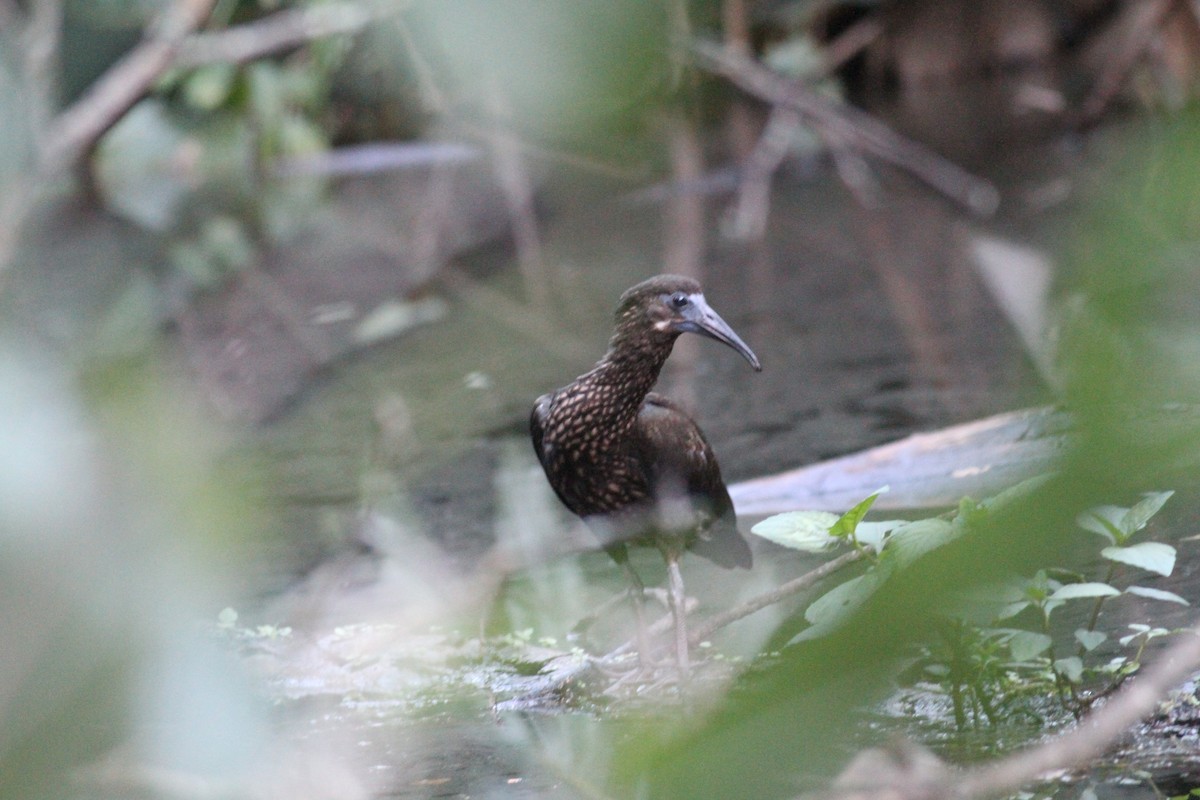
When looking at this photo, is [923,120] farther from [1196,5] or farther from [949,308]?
[1196,5]

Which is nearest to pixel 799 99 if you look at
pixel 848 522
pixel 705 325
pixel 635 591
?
pixel 848 522

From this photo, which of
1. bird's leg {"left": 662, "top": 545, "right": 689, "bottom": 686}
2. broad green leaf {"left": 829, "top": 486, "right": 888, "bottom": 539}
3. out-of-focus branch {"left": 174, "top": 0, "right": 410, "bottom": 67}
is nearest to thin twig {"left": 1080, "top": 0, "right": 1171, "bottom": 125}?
bird's leg {"left": 662, "top": 545, "right": 689, "bottom": 686}

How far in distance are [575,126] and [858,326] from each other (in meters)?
6.11

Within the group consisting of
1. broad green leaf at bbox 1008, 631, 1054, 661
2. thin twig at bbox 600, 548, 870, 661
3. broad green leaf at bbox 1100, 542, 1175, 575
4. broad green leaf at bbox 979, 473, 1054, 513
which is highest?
broad green leaf at bbox 979, 473, 1054, 513

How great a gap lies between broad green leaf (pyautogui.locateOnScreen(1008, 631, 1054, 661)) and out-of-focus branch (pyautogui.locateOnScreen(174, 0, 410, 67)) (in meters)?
1.96

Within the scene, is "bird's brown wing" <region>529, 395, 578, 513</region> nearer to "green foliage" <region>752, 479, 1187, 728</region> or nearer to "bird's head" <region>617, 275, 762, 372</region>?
"bird's head" <region>617, 275, 762, 372</region>

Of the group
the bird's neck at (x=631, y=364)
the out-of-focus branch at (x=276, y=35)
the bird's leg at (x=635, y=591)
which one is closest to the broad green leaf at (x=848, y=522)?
the bird's leg at (x=635, y=591)

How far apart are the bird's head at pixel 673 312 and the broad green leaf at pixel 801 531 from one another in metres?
0.81

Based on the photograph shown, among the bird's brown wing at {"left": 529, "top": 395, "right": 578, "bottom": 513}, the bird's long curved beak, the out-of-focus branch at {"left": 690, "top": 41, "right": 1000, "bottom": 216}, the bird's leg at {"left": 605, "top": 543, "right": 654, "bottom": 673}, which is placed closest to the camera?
the out-of-focus branch at {"left": 690, "top": 41, "right": 1000, "bottom": 216}

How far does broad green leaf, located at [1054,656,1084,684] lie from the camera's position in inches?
97.3

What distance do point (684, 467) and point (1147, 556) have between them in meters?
1.23

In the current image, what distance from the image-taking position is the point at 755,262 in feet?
27.4

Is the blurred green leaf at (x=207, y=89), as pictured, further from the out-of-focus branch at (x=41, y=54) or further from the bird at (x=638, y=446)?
the bird at (x=638, y=446)

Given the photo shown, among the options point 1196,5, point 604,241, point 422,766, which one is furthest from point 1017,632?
point 604,241
